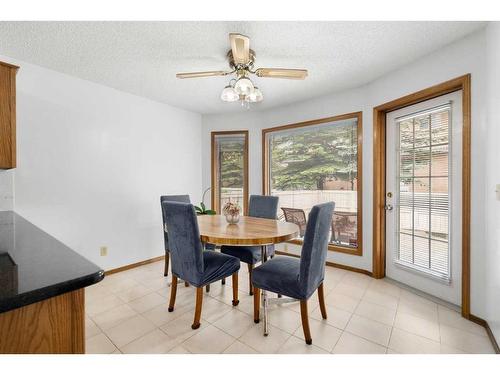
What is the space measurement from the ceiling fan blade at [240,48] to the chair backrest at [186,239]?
1.21 metres

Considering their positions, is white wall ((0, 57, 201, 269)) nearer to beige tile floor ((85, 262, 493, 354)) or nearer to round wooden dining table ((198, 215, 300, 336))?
beige tile floor ((85, 262, 493, 354))

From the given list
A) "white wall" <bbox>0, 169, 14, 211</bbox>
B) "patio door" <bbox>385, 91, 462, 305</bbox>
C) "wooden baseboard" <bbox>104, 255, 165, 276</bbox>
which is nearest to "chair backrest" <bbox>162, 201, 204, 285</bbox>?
"white wall" <bbox>0, 169, 14, 211</bbox>

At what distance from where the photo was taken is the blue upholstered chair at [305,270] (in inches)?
61.4

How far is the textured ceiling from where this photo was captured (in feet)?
5.74

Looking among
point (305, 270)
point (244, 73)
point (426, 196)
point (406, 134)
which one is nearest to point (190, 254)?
point (305, 270)

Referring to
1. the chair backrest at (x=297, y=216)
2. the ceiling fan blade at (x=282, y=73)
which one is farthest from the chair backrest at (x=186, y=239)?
the chair backrest at (x=297, y=216)

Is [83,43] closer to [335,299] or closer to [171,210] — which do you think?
[171,210]

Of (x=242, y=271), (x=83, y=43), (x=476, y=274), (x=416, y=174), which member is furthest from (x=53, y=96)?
(x=476, y=274)

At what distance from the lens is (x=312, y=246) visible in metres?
1.56

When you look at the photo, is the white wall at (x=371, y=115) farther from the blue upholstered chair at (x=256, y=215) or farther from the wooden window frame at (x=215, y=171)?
the blue upholstered chair at (x=256, y=215)

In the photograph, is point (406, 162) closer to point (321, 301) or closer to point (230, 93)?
point (321, 301)

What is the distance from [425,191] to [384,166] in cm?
51
